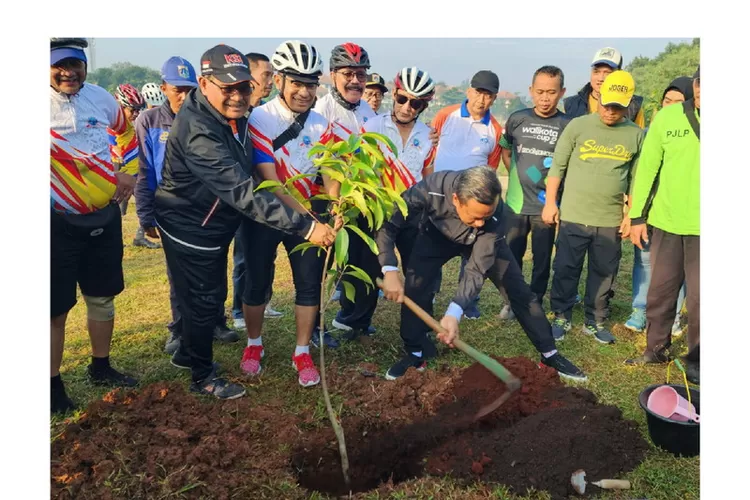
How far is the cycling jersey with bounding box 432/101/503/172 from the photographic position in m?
4.98

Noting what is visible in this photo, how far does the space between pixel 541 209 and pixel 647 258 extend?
992 millimetres

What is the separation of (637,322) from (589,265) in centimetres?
68

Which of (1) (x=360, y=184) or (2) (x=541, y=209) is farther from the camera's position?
(2) (x=541, y=209)

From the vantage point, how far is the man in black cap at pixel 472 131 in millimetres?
4918

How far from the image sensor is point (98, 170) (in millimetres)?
3459

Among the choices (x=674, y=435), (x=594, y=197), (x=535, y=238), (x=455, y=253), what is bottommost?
(x=674, y=435)

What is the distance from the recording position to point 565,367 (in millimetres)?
4301

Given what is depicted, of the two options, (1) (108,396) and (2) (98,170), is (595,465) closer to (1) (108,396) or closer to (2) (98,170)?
(1) (108,396)

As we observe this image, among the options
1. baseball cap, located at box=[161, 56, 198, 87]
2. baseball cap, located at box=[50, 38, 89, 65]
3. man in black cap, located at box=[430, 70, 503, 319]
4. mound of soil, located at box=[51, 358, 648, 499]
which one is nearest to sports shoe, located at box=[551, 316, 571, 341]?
man in black cap, located at box=[430, 70, 503, 319]

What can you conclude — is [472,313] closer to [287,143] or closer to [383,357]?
[383,357]

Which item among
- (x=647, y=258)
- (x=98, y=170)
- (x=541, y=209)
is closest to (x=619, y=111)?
(x=541, y=209)

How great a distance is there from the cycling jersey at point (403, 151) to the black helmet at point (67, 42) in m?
1.92

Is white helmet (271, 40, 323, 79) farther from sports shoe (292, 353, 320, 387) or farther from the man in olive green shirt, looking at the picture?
the man in olive green shirt

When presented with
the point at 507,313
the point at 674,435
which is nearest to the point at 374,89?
the point at 507,313
